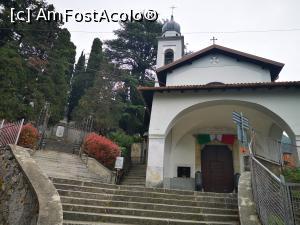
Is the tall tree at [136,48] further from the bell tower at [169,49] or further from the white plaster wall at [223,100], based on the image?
the white plaster wall at [223,100]

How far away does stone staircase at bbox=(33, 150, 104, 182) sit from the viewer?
31.3ft

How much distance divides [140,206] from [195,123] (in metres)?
7.61

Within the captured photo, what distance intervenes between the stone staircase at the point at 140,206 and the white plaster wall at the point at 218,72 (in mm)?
7436

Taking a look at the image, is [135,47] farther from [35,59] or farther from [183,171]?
[183,171]

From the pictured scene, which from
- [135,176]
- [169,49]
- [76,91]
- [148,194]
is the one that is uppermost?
[169,49]

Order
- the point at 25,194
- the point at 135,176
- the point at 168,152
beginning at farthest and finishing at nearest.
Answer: the point at 135,176 < the point at 168,152 < the point at 25,194

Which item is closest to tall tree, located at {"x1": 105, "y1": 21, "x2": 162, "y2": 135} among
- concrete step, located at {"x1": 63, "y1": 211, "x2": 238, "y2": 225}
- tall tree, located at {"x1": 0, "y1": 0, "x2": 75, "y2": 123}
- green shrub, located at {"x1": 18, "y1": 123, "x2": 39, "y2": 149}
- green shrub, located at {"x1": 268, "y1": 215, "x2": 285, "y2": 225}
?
tall tree, located at {"x1": 0, "y1": 0, "x2": 75, "y2": 123}

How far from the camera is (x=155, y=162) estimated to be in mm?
9555

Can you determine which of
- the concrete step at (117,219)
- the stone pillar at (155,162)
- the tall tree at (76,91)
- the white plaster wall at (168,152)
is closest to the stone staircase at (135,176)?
the white plaster wall at (168,152)

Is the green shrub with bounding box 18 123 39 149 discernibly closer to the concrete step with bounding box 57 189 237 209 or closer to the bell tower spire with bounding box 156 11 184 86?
the concrete step with bounding box 57 189 237 209

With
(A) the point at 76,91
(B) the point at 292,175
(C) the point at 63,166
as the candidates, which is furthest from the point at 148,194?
(A) the point at 76,91

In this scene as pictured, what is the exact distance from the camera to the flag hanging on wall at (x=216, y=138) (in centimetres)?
1275

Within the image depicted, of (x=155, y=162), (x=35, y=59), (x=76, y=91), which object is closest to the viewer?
(x=155, y=162)

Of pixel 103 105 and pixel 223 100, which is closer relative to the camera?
pixel 223 100
